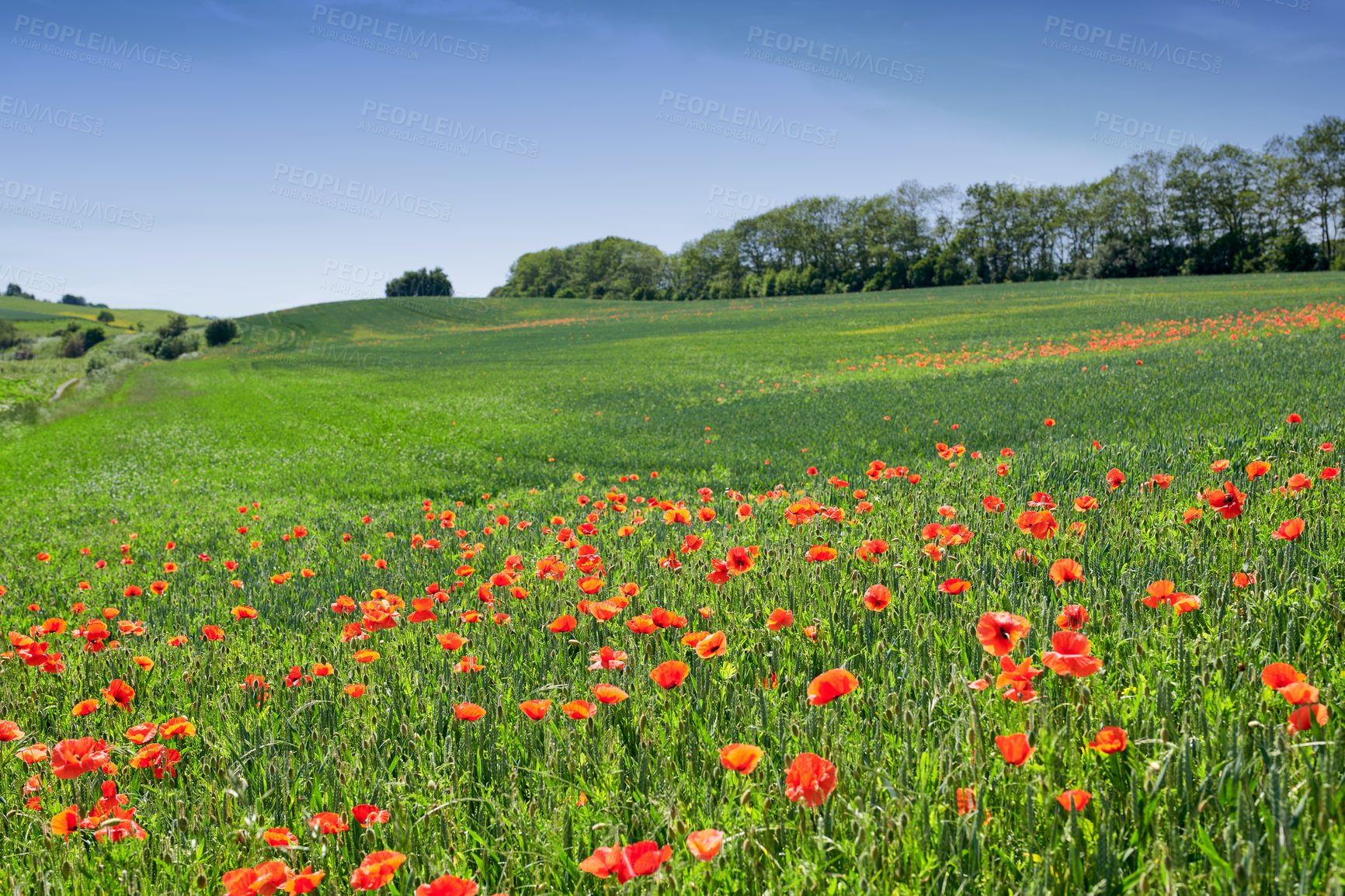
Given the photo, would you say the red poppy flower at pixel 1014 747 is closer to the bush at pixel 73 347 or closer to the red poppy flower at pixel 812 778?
the red poppy flower at pixel 812 778

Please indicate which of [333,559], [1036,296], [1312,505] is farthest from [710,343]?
[1312,505]

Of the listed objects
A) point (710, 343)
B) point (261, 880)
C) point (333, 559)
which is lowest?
point (333, 559)

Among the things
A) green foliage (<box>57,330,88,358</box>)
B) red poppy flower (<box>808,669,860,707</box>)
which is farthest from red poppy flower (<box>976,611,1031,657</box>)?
green foliage (<box>57,330,88,358</box>)

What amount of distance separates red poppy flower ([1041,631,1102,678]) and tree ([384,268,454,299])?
117990 millimetres

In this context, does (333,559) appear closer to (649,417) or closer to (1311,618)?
(1311,618)

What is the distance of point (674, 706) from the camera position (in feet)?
7.86

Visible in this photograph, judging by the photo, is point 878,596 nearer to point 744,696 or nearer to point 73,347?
point 744,696

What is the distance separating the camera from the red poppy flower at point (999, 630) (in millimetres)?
1999

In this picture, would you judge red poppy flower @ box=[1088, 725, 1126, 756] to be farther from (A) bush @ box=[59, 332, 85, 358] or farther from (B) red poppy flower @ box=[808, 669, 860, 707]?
(A) bush @ box=[59, 332, 85, 358]

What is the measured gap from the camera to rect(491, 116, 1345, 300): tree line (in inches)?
2557

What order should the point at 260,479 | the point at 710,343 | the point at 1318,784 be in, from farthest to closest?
the point at 710,343, the point at 260,479, the point at 1318,784

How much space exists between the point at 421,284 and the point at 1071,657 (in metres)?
120

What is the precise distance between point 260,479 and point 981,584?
14549 millimetres

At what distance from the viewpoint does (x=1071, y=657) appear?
1.81m
